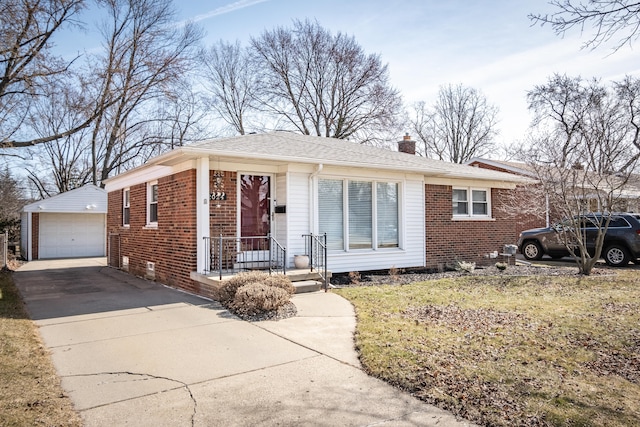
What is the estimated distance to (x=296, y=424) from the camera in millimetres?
3254

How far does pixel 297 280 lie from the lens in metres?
8.76

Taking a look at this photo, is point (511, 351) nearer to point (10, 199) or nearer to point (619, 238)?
point (619, 238)

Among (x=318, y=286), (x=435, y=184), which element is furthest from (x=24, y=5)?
(x=435, y=184)

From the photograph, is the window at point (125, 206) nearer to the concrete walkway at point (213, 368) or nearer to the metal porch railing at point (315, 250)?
the concrete walkway at point (213, 368)

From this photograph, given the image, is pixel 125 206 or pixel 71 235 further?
pixel 71 235

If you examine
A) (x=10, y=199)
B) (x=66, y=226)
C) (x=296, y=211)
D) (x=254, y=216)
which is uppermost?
(x=10, y=199)

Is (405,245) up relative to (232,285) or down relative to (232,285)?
up

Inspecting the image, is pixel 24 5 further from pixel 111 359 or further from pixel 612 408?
pixel 612 408

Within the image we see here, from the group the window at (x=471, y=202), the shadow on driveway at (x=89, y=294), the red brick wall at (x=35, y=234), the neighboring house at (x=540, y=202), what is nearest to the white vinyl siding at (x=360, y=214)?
the window at (x=471, y=202)

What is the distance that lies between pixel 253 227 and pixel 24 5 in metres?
7.49

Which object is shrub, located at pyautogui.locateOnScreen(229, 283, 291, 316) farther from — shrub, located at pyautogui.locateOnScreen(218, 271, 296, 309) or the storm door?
the storm door

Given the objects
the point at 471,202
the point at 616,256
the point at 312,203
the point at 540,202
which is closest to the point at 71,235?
the point at 312,203

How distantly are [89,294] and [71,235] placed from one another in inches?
561

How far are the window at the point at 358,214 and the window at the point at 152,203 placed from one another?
14.8ft
